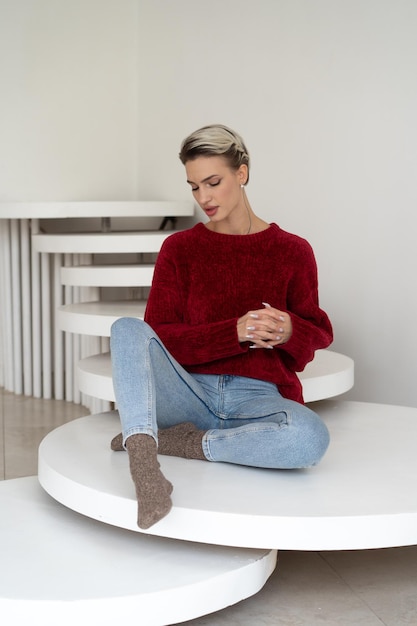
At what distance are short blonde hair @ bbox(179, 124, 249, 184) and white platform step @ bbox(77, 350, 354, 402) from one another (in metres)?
0.72

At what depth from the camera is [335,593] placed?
196 centimetres

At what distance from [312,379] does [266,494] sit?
0.73 m

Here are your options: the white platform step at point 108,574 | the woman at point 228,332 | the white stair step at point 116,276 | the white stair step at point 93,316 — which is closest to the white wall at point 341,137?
the white stair step at point 116,276

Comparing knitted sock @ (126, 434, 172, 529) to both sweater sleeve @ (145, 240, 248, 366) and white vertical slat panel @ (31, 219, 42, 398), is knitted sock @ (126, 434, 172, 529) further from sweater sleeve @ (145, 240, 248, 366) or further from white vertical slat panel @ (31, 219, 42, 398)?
white vertical slat panel @ (31, 219, 42, 398)

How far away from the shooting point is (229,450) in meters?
1.99

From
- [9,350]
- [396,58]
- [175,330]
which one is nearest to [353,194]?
[396,58]

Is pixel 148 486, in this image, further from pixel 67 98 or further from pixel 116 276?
pixel 67 98

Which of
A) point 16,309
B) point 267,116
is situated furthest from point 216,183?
point 16,309

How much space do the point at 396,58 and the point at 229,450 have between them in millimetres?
1541

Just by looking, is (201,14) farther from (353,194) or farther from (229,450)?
(229,450)

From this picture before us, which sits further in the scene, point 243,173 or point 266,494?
point 243,173

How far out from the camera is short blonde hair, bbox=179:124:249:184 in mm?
2098

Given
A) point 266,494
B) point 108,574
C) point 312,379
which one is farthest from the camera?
point 312,379

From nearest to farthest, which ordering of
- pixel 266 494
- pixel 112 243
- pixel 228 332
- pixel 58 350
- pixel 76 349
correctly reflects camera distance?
1. pixel 266 494
2. pixel 228 332
3. pixel 112 243
4. pixel 76 349
5. pixel 58 350
